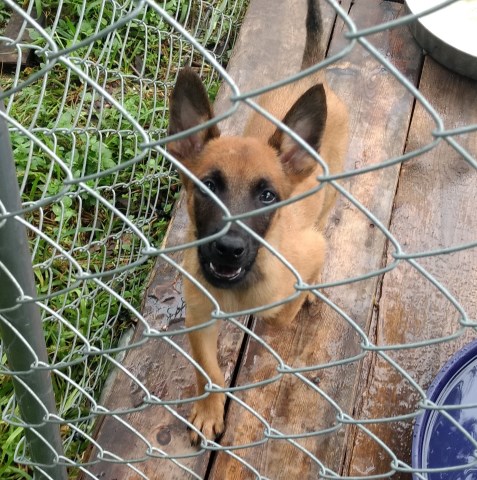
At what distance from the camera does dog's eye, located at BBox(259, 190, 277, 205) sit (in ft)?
8.25

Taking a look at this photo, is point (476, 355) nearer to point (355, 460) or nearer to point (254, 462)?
point (355, 460)

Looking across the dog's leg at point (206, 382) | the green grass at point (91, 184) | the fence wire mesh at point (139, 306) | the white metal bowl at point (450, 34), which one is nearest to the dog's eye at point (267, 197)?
the fence wire mesh at point (139, 306)

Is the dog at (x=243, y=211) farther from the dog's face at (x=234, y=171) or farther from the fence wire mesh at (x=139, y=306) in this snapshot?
the fence wire mesh at (x=139, y=306)

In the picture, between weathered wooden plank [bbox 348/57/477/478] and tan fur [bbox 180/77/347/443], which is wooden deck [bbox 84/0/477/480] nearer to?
weathered wooden plank [bbox 348/57/477/478]

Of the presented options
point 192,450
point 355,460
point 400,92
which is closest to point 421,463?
point 355,460

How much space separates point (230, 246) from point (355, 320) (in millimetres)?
1116

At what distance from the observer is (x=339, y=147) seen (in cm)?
342

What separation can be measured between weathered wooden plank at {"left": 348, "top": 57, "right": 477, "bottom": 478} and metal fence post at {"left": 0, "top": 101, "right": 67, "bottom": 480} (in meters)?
1.23

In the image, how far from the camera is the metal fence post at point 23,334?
1546 mm

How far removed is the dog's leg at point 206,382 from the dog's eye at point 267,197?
58 cm

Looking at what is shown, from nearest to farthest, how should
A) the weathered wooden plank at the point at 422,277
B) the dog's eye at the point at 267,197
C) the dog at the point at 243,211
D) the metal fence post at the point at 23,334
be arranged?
the metal fence post at the point at 23,334
the dog at the point at 243,211
the dog's eye at the point at 267,197
the weathered wooden plank at the point at 422,277

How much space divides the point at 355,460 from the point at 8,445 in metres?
1.49

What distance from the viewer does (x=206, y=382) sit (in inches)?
107

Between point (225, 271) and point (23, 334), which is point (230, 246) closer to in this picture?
point (225, 271)
